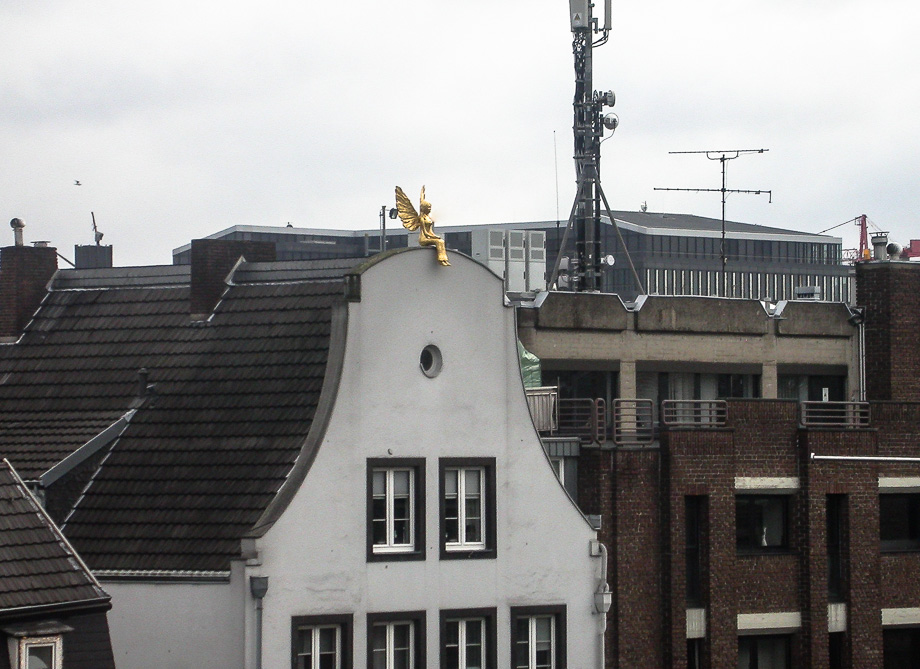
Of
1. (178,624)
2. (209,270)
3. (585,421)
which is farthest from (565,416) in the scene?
(178,624)

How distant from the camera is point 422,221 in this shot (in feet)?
120

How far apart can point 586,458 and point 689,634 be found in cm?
523

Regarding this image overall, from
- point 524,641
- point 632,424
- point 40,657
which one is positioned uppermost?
point 632,424

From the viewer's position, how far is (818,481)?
48.7 metres

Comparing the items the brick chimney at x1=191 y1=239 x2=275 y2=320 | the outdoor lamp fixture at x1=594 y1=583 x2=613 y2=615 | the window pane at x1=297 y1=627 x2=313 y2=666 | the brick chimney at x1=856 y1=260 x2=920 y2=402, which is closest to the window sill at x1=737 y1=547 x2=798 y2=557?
the brick chimney at x1=856 y1=260 x2=920 y2=402

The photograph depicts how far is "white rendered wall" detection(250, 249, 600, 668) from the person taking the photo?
34531 mm

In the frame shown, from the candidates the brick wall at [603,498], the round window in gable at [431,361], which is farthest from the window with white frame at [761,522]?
the round window in gable at [431,361]

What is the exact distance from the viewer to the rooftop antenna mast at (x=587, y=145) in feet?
184

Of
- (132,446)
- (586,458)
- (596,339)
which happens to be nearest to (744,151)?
(596,339)

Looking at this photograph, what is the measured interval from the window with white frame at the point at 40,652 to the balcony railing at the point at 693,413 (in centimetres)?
2184

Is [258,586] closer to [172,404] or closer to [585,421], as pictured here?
[172,404]

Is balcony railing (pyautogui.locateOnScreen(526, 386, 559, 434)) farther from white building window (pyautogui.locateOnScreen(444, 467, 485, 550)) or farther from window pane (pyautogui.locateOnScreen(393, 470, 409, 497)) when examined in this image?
window pane (pyautogui.locateOnScreen(393, 470, 409, 497))

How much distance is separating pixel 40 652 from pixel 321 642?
7986mm

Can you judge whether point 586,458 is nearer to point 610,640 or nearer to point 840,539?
point 610,640
